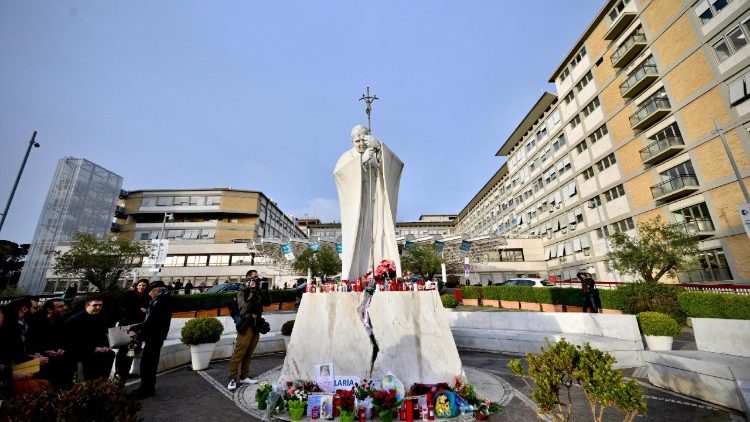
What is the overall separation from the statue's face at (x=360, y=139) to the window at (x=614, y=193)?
30.7 metres

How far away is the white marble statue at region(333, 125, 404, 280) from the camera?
9133mm

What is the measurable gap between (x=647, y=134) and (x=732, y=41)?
7765 mm

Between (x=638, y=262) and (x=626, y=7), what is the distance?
80.3ft

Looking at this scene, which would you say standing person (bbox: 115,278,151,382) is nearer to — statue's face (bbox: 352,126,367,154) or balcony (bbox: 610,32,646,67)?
statue's face (bbox: 352,126,367,154)

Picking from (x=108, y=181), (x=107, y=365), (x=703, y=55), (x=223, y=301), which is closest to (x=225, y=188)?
(x=108, y=181)

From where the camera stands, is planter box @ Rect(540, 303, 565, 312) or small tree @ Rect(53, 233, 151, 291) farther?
small tree @ Rect(53, 233, 151, 291)

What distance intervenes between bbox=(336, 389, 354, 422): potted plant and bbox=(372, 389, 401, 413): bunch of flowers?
337mm

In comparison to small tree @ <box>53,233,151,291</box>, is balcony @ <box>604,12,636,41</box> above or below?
above

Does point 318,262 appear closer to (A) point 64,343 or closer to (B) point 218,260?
(B) point 218,260

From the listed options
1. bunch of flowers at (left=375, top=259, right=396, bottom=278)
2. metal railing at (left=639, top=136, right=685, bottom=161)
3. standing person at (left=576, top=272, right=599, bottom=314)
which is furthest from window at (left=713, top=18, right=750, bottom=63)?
bunch of flowers at (left=375, top=259, right=396, bottom=278)

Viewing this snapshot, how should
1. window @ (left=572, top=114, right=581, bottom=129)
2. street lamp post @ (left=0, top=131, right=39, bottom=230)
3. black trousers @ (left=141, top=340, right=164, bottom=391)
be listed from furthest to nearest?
window @ (left=572, top=114, right=581, bottom=129) < street lamp post @ (left=0, top=131, right=39, bottom=230) < black trousers @ (left=141, top=340, right=164, bottom=391)

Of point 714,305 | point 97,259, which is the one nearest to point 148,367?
point 714,305

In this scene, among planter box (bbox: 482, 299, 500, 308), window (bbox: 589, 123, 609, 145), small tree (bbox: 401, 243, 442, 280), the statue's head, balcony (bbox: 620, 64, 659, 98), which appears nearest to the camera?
the statue's head

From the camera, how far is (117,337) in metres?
5.86
